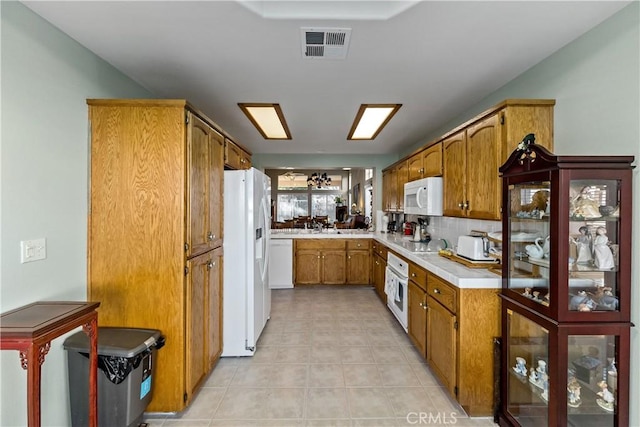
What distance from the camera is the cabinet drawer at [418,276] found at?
2.60m

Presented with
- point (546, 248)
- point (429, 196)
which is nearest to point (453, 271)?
point (546, 248)

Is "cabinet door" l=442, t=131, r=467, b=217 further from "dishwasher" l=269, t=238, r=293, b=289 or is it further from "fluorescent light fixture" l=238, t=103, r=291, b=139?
"dishwasher" l=269, t=238, r=293, b=289

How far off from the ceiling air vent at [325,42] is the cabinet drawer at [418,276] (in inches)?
73.0

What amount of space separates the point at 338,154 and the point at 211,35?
403 cm

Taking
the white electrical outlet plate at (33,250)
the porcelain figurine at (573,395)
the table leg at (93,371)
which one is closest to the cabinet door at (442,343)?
the porcelain figurine at (573,395)

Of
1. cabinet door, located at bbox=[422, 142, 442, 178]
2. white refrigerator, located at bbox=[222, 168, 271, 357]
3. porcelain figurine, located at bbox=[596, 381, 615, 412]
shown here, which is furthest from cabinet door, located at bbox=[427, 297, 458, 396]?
white refrigerator, located at bbox=[222, 168, 271, 357]

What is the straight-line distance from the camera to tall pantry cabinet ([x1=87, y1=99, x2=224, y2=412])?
1924 mm

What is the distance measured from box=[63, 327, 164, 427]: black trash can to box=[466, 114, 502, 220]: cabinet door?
243 cm

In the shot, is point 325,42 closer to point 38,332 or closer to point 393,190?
point 38,332

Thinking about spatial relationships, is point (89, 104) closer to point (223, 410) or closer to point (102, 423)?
point (102, 423)

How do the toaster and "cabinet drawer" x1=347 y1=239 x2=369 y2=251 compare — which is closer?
the toaster

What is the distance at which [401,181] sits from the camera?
4473 mm

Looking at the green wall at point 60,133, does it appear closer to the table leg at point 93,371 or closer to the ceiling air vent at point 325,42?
the table leg at point 93,371

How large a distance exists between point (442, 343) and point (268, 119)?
9.65 feet
